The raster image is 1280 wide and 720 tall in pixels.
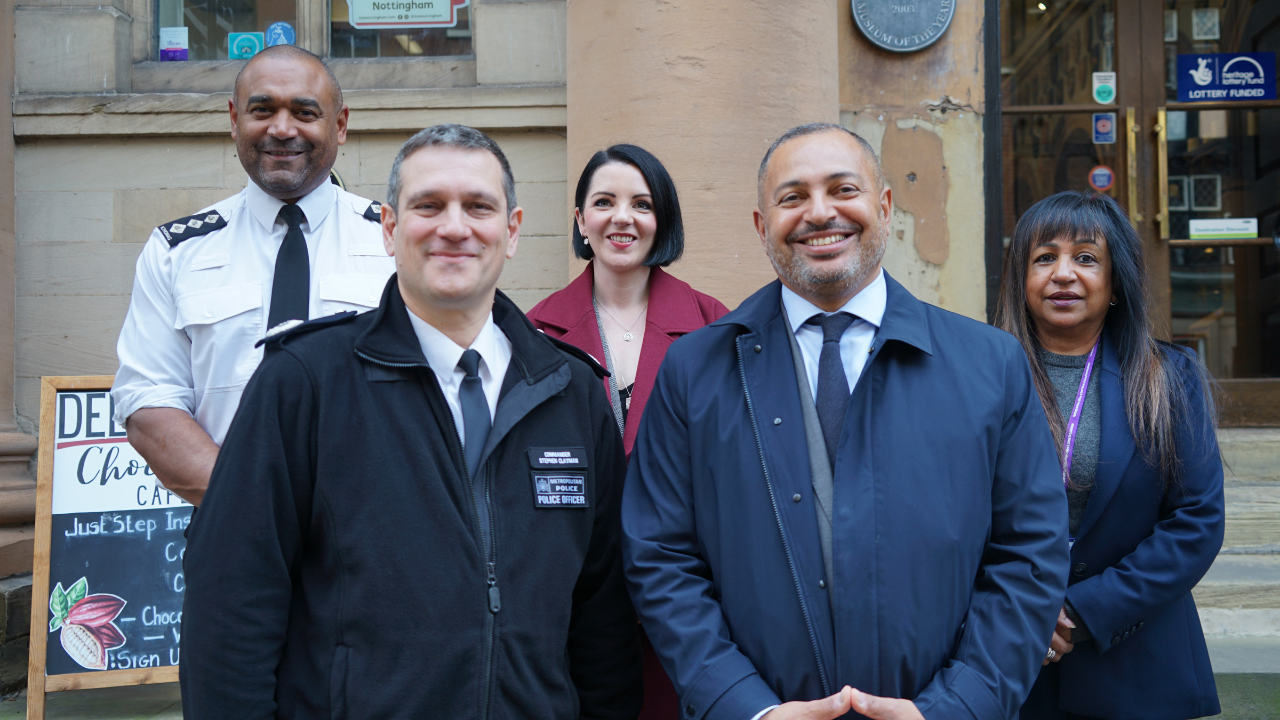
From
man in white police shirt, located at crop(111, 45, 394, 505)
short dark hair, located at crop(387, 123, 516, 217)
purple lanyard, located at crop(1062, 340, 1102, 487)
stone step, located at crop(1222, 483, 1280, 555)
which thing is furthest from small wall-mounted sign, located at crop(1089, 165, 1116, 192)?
short dark hair, located at crop(387, 123, 516, 217)

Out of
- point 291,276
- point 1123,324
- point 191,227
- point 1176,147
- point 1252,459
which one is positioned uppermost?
point 1176,147

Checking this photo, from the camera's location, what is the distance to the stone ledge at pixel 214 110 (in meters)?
4.82

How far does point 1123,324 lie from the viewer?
7.81ft

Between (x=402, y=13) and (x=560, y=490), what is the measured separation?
4.19 meters

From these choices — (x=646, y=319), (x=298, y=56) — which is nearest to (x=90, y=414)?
(x=298, y=56)

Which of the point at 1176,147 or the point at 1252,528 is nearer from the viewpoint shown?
the point at 1252,528

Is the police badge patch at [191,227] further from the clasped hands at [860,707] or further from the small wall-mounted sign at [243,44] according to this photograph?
the small wall-mounted sign at [243,44]

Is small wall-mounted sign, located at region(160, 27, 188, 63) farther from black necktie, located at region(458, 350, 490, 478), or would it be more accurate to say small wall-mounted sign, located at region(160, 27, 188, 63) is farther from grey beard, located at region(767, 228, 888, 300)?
grey beard, located at region(767, 228, 888, 300)

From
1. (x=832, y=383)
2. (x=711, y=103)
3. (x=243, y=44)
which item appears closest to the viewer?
(x=832, y=383)

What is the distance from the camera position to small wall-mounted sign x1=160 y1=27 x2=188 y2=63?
5.11 metres

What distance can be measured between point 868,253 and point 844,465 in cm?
48

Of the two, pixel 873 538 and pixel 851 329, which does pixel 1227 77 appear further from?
pixel 873 538

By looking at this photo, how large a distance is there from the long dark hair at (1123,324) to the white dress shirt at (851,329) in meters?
0.66

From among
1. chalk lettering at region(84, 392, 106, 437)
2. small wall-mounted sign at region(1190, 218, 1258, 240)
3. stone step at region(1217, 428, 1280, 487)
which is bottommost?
stone step at region(1217, 428, 1280, 487)
